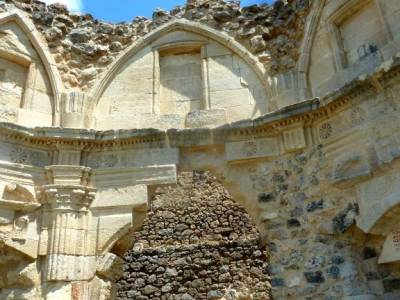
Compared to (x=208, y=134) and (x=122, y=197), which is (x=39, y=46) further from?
(x=208, y=134)

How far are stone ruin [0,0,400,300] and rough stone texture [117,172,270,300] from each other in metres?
4.83

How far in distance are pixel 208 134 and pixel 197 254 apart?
222 inches

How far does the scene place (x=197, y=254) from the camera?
11.1m

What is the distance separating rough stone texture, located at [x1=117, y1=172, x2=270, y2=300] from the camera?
1052 centimetres

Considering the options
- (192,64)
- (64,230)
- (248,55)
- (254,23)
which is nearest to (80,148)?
(64,230)

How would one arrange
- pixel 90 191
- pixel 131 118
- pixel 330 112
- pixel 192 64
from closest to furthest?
pixel 330 112, pixel 90 191, pixel 131 118, pixel 192 64

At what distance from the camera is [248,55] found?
688 centimetres

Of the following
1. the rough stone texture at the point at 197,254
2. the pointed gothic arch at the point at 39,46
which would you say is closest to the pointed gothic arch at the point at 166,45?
the pointed gothic arch at the point at 39,46

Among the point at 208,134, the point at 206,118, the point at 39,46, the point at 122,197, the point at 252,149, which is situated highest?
the point at 39,46

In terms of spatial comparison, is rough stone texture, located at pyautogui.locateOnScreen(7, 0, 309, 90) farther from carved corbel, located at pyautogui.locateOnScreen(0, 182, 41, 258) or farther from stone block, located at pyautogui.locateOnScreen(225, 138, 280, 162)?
carved corbel, located at pyautogui.locateOnScreen(0, 182, 41, 258)

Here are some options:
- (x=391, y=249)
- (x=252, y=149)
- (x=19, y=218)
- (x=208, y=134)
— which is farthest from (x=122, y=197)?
(x=391, y=249)

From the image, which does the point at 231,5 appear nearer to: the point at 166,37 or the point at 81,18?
the point at 166,37

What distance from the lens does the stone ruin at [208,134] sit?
522 cm

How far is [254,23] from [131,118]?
240 cm
